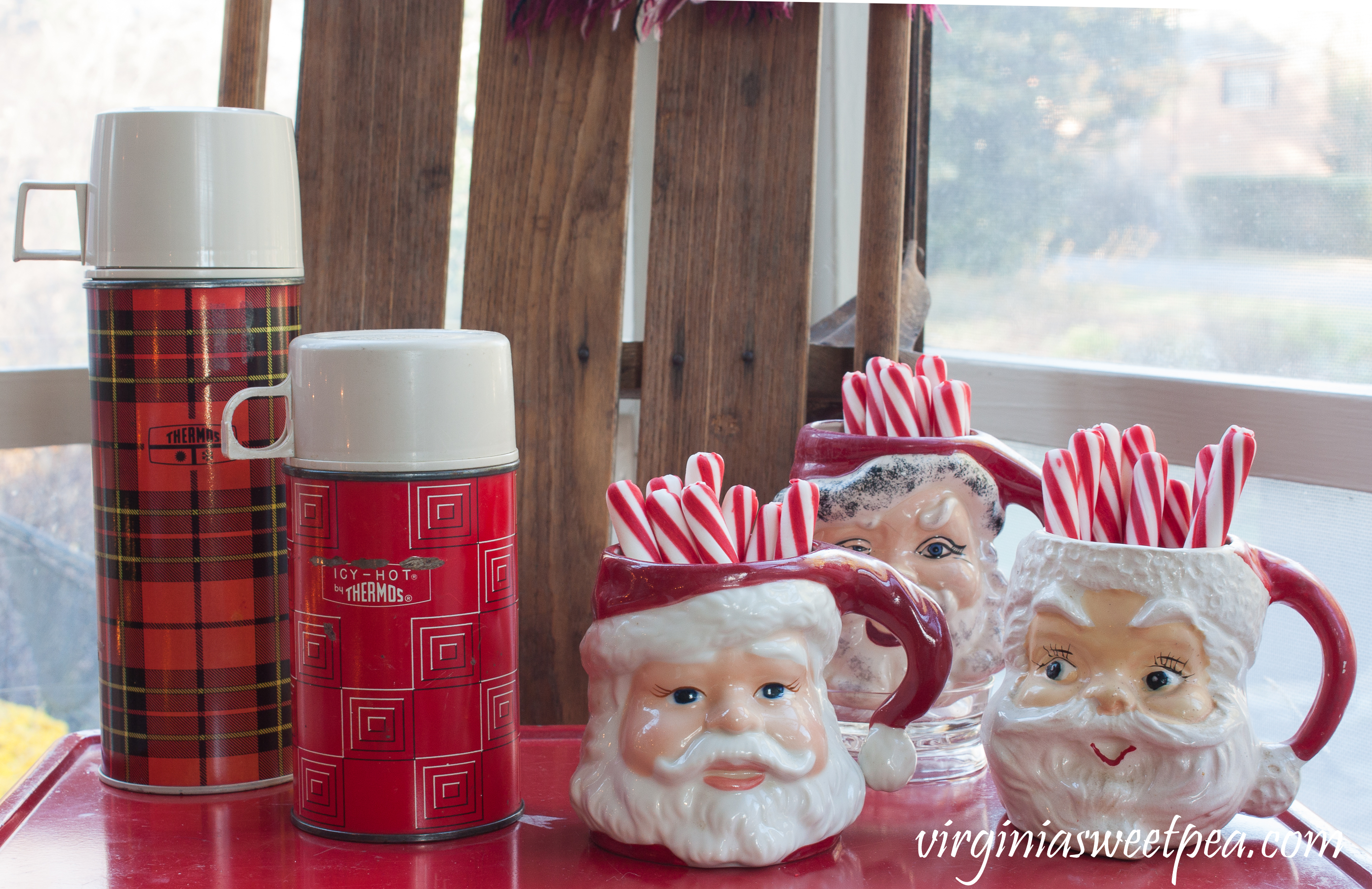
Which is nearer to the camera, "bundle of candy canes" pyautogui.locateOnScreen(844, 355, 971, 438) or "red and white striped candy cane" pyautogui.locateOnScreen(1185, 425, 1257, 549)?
"red and white striped candy cane" pyautogui.locateOnScreen(1185, 425, 1257, 549)

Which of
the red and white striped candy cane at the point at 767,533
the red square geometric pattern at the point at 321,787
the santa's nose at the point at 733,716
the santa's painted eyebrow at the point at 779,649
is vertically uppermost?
the red and white striped candy cane at the point at 767,533

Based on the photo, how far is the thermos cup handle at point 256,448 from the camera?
2.24 feet

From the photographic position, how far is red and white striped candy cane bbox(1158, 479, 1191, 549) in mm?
647

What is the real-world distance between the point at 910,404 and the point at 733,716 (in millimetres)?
266

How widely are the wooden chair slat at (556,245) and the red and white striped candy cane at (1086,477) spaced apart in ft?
1.27

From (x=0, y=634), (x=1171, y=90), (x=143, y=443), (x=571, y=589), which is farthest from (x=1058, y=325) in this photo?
(x=0, y=634)

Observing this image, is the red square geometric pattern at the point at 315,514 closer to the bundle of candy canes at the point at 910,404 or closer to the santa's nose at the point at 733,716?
the santa's nose at the point at 733,716

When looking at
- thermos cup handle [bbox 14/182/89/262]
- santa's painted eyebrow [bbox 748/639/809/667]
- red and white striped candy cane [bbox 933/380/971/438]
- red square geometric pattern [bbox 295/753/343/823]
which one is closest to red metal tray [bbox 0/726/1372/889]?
red square geometric pattern [bbox 295/753/343/823]

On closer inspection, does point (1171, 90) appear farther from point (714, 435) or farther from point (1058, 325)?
Result: point (714, 435)

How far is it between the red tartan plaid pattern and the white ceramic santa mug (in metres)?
0.44

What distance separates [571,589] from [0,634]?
2.01 feet

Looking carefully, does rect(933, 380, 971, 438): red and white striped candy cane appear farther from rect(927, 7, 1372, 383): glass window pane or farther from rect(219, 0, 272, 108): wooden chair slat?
rect(219, 0, 272, 108): wooden chair slat

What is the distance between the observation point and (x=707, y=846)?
2.04 feet

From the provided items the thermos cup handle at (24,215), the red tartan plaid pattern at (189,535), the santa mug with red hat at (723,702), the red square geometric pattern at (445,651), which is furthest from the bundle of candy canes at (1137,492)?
the thermos cup handle at (24,215)
